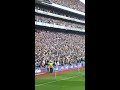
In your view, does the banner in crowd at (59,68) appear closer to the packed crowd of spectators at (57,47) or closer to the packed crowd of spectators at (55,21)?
the packed crowd of spectators at (57,47)

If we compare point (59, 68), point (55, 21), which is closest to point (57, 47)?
point (55, 21)

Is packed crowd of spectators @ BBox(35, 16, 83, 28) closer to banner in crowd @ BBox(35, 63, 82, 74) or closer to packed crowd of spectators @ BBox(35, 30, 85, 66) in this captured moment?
packed crowd of spectators @ BBox(35, 30, 85, 66)

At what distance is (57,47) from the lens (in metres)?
21.6

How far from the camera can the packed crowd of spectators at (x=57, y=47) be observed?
17453 millimetres

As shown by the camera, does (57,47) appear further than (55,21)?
No

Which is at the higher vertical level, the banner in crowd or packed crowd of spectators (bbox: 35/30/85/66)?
packed crowd of spectators (bbox: 35/30/85/66)

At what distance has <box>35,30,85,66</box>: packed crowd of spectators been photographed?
17.5 m

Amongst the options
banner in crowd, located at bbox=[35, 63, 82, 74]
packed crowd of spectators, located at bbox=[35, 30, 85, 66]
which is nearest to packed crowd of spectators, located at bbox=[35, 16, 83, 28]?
packed crowd of spectators, located at bbox=[35, 30, 85, 66]

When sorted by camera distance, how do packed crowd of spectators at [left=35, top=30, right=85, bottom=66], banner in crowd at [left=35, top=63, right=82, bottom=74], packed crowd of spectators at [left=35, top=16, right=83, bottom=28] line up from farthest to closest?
packed crowd of spectators at [left=35, top=16, right=83, bottom=28], packed crowd of spectators at [left=35, top=30, right=85, bottom=66], banner in crowd at [left=35, top=63, right=82, bottom=74]

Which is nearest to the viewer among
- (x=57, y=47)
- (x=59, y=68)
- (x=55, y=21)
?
(x=59, y=68)

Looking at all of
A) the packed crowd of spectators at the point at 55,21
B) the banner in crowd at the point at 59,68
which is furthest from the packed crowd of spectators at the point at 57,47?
the packed crowd of spectators at the point at 55,21

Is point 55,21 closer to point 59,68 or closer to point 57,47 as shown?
point 57,47
